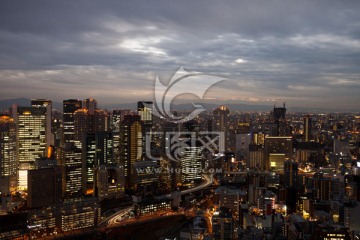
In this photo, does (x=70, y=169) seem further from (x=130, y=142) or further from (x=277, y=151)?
(x=277, y=151)

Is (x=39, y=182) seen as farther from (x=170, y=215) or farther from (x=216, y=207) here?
(x=216, y=207)

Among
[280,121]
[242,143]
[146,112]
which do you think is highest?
[146,112]

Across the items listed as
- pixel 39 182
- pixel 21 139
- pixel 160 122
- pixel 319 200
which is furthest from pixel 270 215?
pixel 21 139

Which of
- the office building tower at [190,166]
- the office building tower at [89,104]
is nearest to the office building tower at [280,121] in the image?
the office building tower at [190,166]

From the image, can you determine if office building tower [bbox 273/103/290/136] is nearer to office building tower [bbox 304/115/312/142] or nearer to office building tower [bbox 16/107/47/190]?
office building tower [bbox 304/115/312/142]

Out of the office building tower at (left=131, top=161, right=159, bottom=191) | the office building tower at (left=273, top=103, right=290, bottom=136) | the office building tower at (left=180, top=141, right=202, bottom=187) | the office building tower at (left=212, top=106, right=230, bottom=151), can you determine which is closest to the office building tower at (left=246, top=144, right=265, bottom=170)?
the office building tower at (left=212, top=106, right=230, bottom=151)

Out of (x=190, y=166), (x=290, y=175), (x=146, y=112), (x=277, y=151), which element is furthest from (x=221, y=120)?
(x=290, y=175)

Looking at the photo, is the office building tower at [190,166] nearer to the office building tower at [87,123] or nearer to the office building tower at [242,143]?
the office building tower at [87,123]
